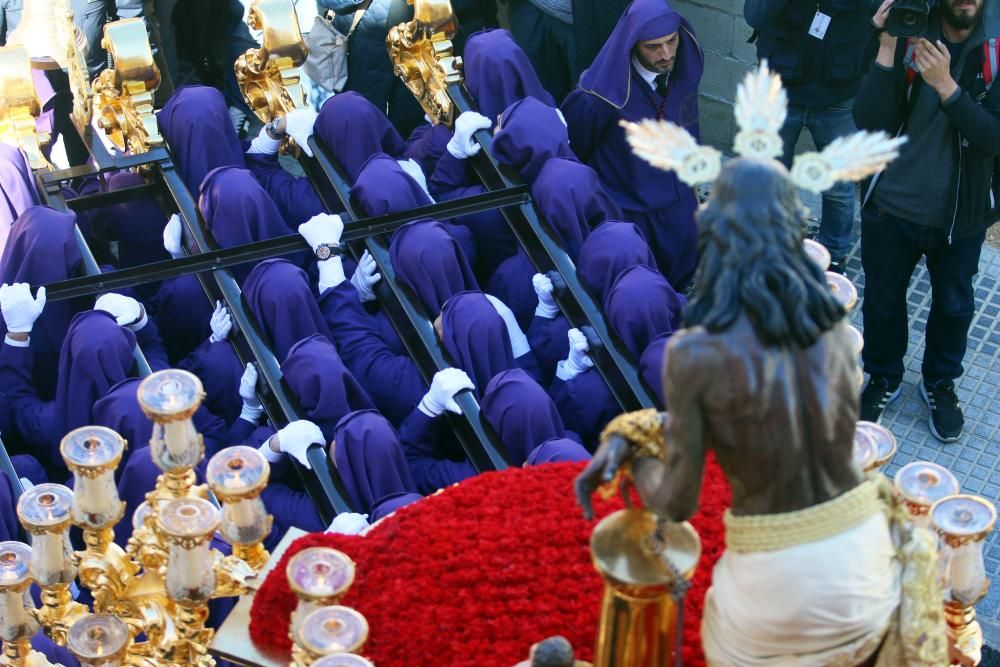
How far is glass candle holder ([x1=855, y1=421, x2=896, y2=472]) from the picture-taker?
401 cm

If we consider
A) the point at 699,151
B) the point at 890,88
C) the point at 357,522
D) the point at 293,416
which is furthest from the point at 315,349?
the point at 699,151

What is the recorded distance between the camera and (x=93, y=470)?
410cm

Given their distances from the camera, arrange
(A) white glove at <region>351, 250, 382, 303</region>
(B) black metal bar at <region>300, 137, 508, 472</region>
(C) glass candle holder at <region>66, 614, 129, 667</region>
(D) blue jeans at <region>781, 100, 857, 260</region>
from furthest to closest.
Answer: (D) blue jeans at <region>781, 100, 857, 260</region>
(A) white glove at <region>351, 250, 382, 303</region>
(B) black metal bar at <region>300, 137, 508, 472</region>
(C) glass candle holder at <region>66, 614, 129, 667</region>

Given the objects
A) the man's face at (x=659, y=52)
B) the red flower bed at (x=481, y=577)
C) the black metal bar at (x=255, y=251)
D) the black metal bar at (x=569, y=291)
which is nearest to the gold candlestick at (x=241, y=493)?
the red flower bed at (x=481, y=577)

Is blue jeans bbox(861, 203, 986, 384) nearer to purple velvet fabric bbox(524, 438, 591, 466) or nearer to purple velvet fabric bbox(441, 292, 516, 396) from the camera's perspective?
purple velvet fabric bbox(441, 292, 516, 396)

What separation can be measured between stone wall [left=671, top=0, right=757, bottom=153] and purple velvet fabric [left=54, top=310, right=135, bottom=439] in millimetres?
4131

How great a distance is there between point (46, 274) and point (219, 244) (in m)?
0.67

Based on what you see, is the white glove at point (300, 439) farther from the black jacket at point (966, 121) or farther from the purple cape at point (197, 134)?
the black jacket at point (966, 121)

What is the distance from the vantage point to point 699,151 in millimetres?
3020

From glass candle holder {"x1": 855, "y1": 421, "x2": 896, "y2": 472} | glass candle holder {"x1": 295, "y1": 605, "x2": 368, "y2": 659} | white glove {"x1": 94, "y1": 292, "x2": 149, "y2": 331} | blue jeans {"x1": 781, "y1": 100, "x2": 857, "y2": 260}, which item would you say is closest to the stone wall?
blue jeans {"x1": 781, "y1": 100, "x2": 857, "y2": 260}

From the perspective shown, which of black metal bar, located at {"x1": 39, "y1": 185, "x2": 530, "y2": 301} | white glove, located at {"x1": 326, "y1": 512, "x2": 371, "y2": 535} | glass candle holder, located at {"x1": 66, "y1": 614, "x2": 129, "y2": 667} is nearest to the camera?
glass candle holder, located at {"x1": 66, "y1": 614, "x2": 129, "y2": 667}

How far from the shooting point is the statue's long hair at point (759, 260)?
9.77 ft

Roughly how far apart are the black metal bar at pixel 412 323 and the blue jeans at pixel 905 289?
→ 6.60ft

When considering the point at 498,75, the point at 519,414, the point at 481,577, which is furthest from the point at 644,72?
the point at 481,577
